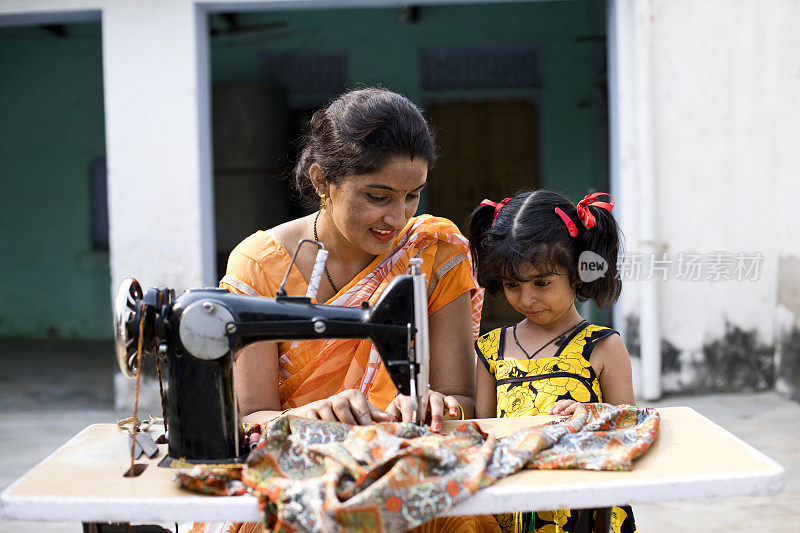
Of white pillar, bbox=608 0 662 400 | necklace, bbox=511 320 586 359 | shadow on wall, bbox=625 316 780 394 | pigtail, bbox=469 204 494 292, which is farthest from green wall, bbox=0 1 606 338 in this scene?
necklace, bbox=511 320 586 359

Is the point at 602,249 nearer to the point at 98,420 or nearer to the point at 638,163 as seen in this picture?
the point at 638,163

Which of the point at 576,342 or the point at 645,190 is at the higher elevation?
the point at 645,190

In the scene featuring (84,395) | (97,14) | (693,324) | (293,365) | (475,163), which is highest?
(97,14)

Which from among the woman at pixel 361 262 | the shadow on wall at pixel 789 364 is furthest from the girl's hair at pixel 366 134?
the shadow on wall at pixel 789 364

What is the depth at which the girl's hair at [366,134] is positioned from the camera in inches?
82.5

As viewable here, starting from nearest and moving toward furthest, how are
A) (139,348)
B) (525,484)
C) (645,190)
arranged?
(525,484) → (139,348) → (645,190)

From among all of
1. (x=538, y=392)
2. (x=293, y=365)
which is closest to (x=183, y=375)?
(x=293, y=365)

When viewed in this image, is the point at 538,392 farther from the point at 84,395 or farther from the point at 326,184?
the point at 84,395

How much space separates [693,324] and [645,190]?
3.38ft

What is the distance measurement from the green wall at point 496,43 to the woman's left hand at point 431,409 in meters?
7.20

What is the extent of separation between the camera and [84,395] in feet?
21.9

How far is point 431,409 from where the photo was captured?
1907 millimetres

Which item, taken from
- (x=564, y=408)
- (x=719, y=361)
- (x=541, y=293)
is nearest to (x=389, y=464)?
(x=564, y=408)

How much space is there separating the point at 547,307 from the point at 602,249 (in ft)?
0.79
